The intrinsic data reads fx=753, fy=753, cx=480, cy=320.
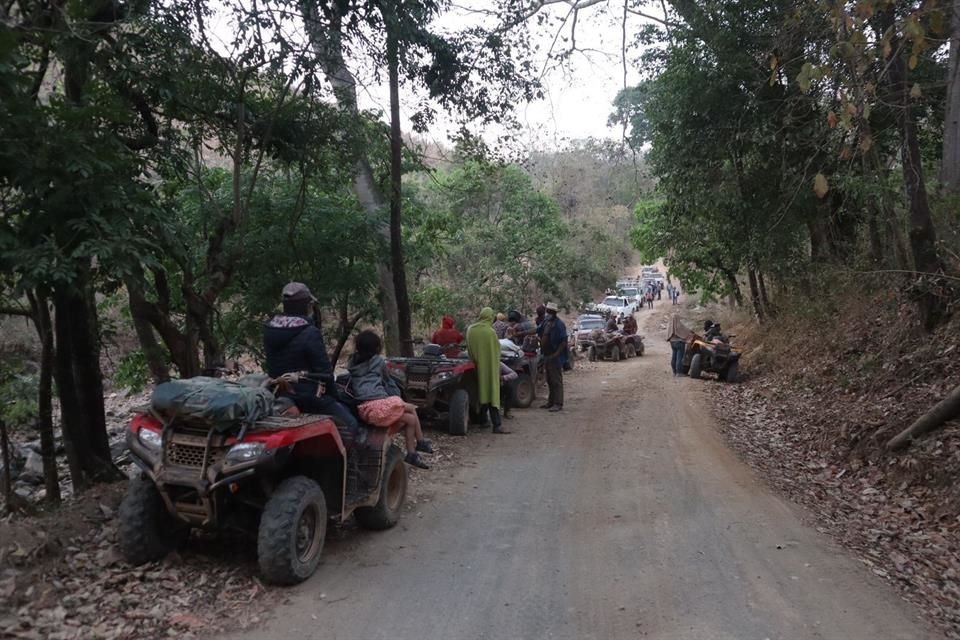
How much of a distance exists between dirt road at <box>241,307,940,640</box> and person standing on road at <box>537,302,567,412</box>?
4.26 meters

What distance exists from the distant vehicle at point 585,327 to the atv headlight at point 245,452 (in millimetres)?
24384

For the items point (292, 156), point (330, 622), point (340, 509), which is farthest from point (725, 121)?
point (330, 622)

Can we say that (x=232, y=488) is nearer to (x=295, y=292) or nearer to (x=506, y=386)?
(x=295, y=292)

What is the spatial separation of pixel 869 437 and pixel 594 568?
17.8ft

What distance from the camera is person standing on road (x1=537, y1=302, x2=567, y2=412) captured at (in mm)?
13594

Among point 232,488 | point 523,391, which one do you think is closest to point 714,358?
point 523,391

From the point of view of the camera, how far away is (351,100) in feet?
37.5

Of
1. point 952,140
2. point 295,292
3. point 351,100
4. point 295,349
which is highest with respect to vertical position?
point 351,100

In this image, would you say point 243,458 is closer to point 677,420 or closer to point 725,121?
point 677,420

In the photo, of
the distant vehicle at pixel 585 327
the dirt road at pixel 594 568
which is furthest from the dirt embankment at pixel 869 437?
the distant vehicle at pixel 585 327

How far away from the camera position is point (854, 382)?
12156mm

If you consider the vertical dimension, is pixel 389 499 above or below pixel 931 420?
below

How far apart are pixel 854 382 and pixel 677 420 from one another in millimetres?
2858

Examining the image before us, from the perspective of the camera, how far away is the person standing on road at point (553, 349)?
13594 millimetres
